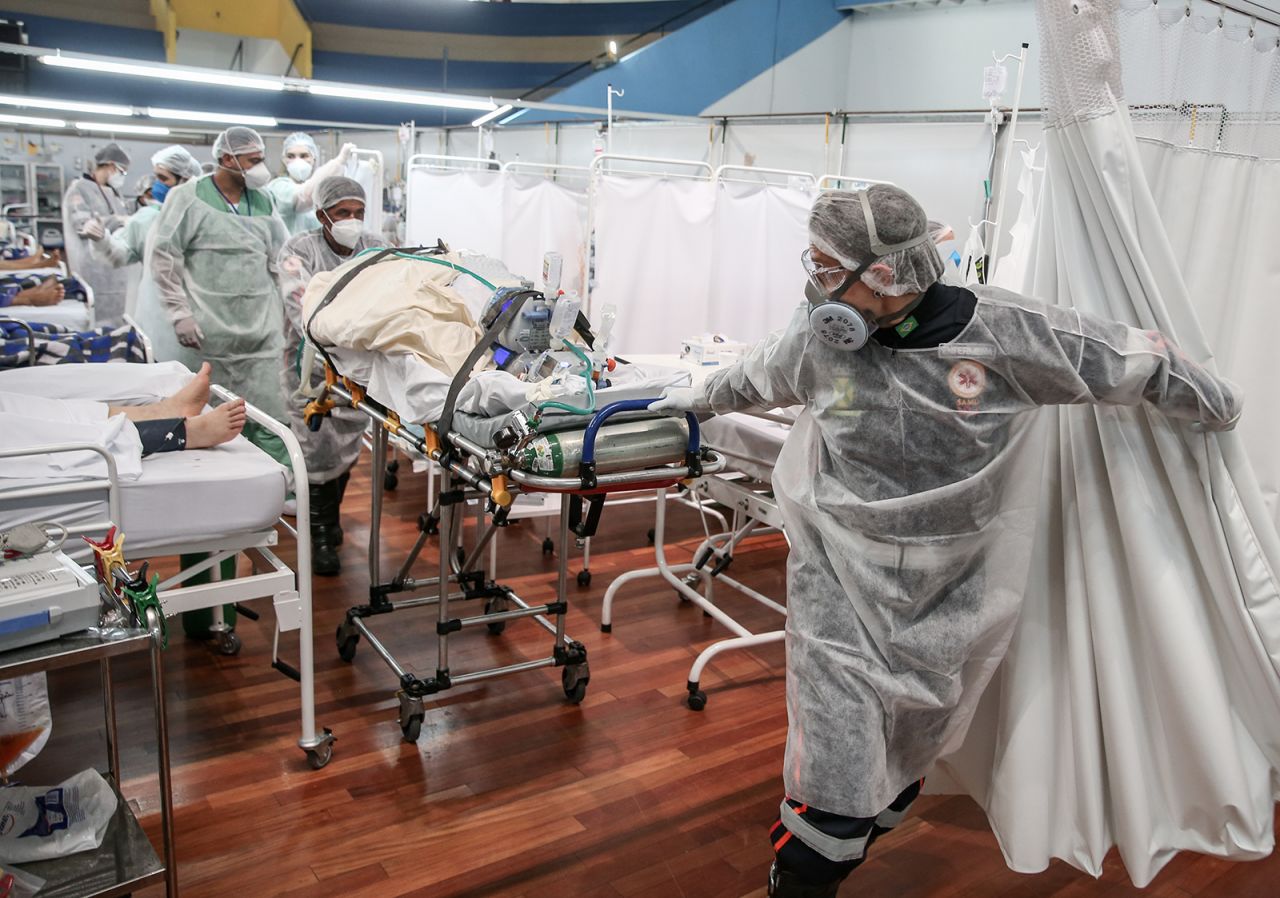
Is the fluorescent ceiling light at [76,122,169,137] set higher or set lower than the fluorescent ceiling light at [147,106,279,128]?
lower

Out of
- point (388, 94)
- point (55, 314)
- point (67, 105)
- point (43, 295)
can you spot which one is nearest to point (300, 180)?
point (388, 94)

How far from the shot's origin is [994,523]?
71.7 inches

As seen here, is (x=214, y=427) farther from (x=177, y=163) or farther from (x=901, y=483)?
(x=177, y=163)

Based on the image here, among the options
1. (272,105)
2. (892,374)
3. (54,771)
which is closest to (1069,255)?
(892,374)

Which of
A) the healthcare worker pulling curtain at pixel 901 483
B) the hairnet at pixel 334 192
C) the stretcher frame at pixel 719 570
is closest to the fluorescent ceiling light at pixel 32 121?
the hairnet at pixel 334 192

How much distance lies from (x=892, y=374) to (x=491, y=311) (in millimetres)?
1170

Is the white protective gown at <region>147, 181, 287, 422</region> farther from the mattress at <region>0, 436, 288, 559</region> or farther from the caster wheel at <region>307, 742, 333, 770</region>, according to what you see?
the caster wheel at <region>307, 742, 333, 770</region>

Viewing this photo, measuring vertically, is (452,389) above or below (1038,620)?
above

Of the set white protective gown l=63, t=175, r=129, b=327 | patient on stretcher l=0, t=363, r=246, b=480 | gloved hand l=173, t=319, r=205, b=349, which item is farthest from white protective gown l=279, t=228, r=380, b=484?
white protective gown l=63, t=175, r=129, b=327

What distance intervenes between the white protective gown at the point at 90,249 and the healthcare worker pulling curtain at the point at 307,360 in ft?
9.93

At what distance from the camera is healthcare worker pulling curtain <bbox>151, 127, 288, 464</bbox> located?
3770mm

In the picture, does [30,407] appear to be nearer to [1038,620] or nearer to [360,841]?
[360,841]

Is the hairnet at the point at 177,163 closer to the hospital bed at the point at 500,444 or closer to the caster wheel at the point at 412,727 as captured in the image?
the hospital bed at the point at 500,444

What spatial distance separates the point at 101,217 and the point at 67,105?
0.76 m
